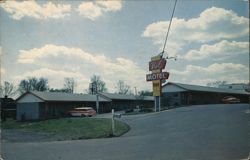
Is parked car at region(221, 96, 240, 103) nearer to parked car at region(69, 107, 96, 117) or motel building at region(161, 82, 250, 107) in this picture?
motel building at region(161, 82, 250, 107)

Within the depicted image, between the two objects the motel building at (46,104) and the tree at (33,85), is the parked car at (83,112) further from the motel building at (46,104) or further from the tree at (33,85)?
the tree at (33,85)

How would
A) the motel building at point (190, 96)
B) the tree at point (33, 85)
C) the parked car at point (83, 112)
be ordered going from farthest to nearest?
the tree at point (33, 85)
the motel building at point (190, 96)
the parked car at point (83, 112)

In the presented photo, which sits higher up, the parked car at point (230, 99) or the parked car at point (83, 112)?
the parked car at point (230, 99)

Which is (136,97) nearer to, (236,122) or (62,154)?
(236,122)

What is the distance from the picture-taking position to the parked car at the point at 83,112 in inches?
1180

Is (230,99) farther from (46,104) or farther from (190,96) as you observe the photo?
(46,104)

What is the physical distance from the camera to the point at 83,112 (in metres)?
31.4

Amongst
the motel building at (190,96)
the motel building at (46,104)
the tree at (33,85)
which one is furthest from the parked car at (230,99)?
the tree at (33,85)

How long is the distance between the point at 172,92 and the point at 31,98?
18.6 meters

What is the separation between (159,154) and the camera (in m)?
8.76

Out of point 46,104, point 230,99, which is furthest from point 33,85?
point 230,99

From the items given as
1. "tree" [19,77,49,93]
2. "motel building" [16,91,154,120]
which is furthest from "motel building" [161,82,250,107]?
"tree" [19,77,49,93]

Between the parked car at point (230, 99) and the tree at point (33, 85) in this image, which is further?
the tree at point (33, 85)

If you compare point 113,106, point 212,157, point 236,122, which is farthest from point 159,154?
point 113,106
